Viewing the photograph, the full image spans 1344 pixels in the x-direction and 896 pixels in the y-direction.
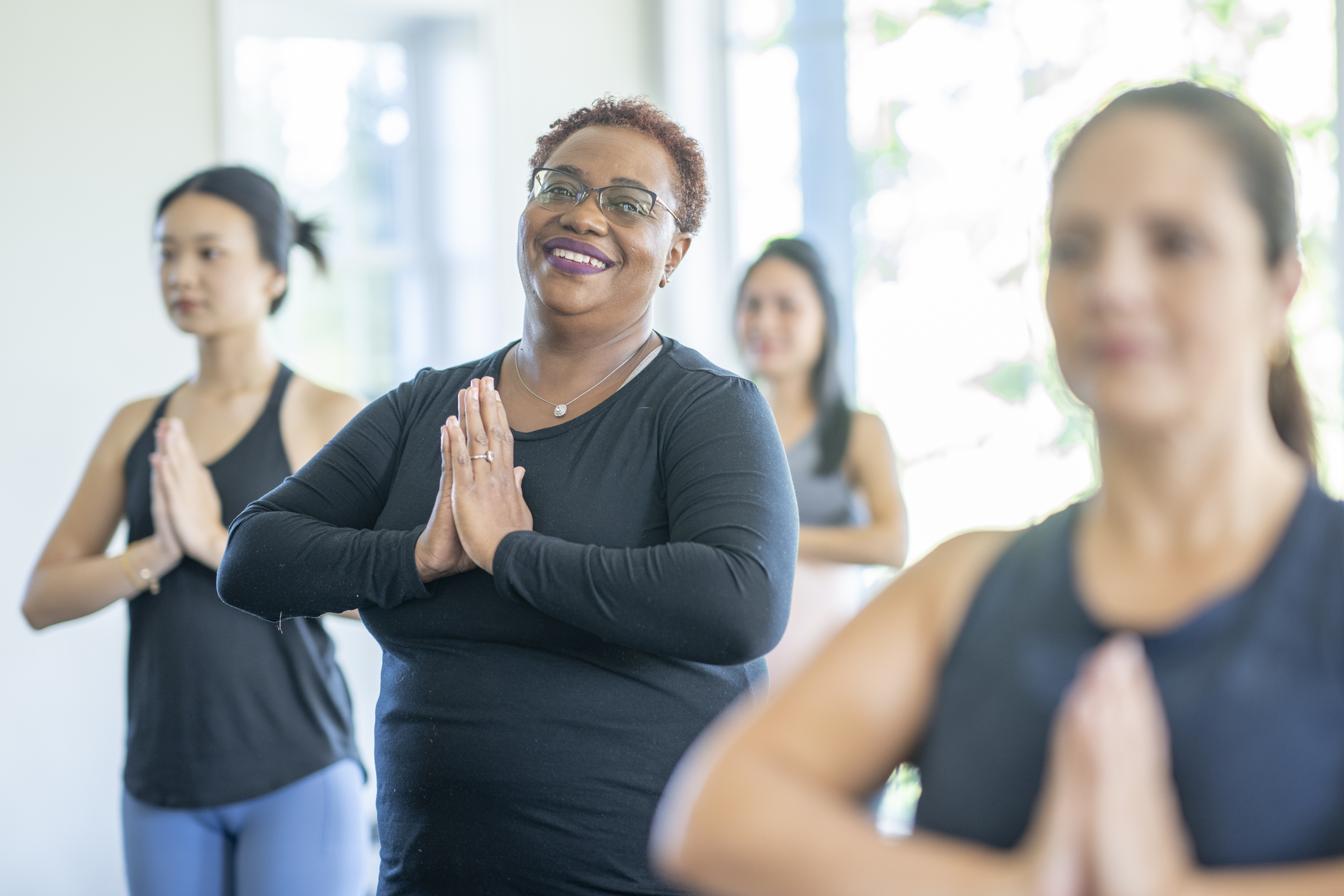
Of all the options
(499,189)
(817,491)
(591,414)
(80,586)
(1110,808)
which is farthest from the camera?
(499,189)

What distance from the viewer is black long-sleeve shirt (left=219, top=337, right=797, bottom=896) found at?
1321 mm

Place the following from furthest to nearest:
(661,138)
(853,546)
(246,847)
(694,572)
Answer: (853,546)
(246,847)
(661,138)
(694,572)

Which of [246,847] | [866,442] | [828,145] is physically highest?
[828,145]

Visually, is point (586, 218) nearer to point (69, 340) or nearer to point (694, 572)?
point (694, 572)

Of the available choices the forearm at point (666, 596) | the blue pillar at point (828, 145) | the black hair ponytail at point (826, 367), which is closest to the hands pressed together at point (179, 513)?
the forearm at point (666, 596)

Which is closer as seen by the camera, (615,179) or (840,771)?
(840,771)

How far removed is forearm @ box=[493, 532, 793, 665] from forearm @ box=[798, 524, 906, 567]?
1408 mm

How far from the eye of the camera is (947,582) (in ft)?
2.99

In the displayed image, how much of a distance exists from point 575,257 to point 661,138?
24 centimetres

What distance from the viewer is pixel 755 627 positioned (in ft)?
4.29

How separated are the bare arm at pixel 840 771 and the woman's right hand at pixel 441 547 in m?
0.58

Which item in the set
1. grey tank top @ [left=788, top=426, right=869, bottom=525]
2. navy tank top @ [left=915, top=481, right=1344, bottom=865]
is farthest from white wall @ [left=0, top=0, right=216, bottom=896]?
navy tank top @ [left=915, top=481, right=1344, bottom=865]

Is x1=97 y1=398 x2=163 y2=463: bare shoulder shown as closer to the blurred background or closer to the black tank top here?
the black tank top

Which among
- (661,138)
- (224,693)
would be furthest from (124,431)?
(661,138)
